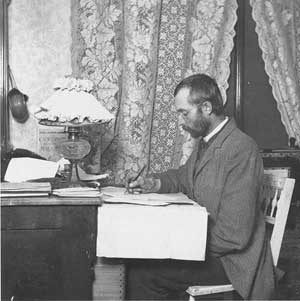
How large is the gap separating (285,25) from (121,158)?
1630 mm

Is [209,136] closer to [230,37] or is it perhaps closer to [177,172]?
[177,172]

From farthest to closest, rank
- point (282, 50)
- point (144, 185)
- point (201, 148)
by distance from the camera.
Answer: point (282, 50), point (201, 148), point (144, 185)

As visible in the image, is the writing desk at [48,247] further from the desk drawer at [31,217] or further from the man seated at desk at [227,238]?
the man seated at desk at [227,238]

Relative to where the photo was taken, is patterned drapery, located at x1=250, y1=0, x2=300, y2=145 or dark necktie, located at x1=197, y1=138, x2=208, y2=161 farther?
patterned drapery, located at x1=250, y1=0, x2=300, y2=145

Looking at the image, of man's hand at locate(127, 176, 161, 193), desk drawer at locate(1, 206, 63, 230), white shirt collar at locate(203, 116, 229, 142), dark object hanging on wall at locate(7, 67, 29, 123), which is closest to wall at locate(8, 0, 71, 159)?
dark object hanging on wall at locate(7, 67, 29, 123)

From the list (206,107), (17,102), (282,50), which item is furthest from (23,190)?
(282,50)

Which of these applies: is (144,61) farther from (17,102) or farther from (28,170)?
(28,170)

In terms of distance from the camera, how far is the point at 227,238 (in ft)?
7.35

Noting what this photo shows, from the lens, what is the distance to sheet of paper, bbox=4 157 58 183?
2566mm

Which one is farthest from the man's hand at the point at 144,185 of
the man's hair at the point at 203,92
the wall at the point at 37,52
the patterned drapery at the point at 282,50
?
the patterned drapery at the point at 282,50

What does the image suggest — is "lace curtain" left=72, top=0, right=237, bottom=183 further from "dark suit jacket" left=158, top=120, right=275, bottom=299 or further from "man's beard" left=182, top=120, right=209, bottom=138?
"dark suit jacket" left=158, top=120, right=275, bottom=299

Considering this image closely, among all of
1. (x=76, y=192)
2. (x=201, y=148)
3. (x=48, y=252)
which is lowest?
(x=48, y=252)

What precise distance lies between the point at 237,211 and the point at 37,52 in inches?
77.9

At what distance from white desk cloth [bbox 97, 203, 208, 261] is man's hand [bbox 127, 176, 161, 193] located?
49 centimetres
